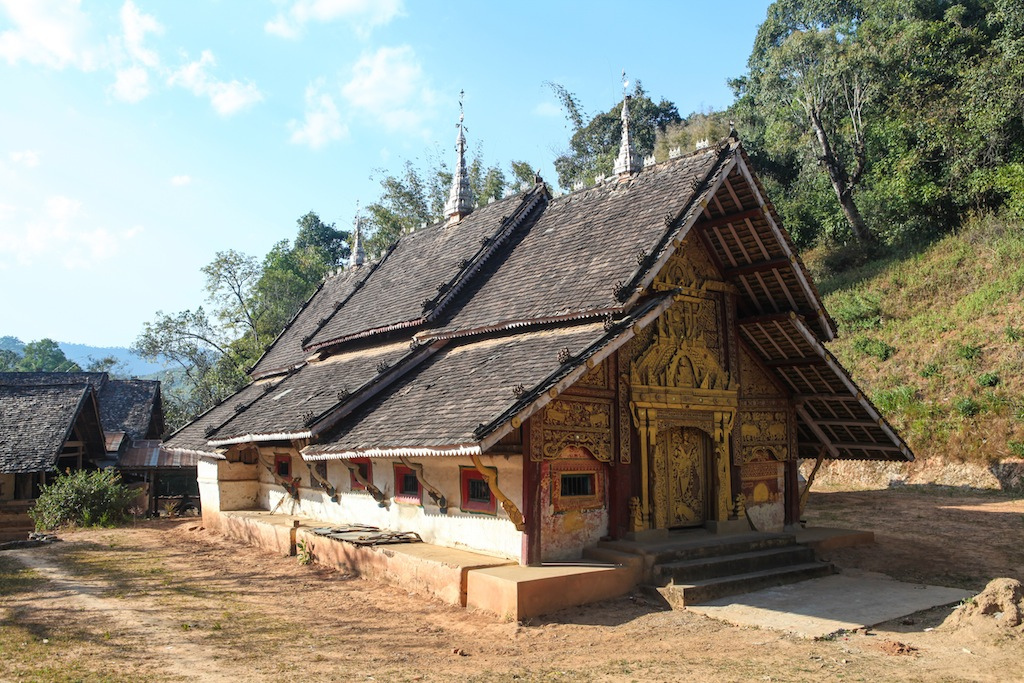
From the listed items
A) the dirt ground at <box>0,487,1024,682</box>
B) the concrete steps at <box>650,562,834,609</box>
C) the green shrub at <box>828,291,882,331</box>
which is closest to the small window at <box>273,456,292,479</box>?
the dirt ground at <box>0,487,1024,682</box>

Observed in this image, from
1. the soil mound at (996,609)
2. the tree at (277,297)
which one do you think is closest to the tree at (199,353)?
the tree at (277,297)

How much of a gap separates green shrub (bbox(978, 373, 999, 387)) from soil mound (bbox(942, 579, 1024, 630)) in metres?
18.0

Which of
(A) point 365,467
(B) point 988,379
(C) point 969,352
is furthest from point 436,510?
(C) point 969,352

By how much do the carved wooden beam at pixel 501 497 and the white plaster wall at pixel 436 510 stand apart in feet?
0.93

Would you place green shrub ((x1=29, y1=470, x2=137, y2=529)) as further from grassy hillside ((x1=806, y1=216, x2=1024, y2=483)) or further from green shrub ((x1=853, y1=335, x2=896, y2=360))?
green shrub ((x1=853, y1=335, x2=896, y2=360))

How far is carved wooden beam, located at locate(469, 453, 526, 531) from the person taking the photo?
9.66 metres

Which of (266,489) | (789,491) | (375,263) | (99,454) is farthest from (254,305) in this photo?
(789,491)

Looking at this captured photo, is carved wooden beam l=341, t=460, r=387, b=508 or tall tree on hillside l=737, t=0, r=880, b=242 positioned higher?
tall tree on hillside l=737, t=0, r=880, b=242

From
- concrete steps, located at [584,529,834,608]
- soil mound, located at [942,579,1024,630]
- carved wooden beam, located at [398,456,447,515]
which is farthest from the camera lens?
carved wooden beam, located at [398,456,447,515]

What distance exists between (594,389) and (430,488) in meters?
3.02

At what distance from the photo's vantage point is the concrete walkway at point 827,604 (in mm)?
8922

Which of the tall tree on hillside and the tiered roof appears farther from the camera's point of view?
the tall tree on hillside

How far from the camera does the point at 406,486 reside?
12.8m

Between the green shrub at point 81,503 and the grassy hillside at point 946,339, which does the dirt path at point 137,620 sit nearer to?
the green shrub at point 81,503
